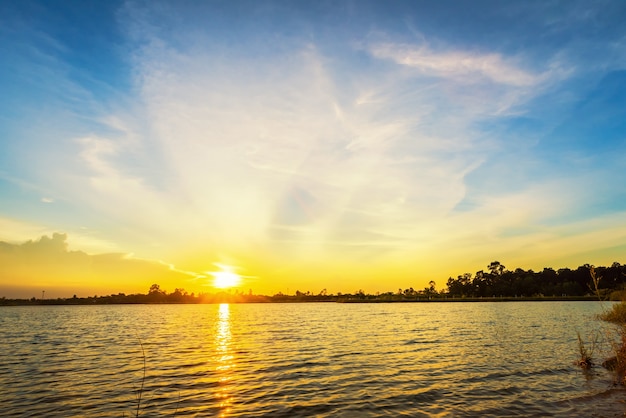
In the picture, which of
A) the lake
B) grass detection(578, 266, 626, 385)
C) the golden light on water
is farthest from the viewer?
grass detection(578, 266, 626, 385)

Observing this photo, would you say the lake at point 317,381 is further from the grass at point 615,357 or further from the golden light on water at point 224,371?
the grass at point 615,357

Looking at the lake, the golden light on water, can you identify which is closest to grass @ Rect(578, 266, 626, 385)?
the lake

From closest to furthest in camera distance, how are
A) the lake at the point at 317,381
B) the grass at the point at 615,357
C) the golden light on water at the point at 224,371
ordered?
the lake at the point at 317,381, the golden light on water at the point at 224,371, the grass at the point at 615,357

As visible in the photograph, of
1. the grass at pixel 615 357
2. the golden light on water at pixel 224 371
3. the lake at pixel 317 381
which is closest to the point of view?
the lake at pixel 317 381

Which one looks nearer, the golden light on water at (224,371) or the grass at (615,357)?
the golden light on water at (224,371)

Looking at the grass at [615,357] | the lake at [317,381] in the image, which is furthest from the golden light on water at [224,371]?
the grass at [615,357]

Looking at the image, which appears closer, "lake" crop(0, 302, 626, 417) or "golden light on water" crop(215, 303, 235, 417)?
"lake" crop(0, 302, 626, 417)

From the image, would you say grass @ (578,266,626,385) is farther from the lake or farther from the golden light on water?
the golden light on water

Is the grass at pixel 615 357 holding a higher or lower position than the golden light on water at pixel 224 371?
higher

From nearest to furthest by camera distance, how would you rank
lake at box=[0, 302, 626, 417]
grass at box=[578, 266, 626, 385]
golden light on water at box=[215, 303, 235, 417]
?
lake at box=[0, 302, 626, 417]
golden light on water at box=[215, 303, 235, 417]
grass at box=[578, 266, 626, 385]

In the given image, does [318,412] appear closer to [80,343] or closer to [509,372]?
[509,372]

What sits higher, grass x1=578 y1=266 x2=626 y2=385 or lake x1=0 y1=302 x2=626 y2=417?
grass x1=578 y1=266 x2=626 y2=385

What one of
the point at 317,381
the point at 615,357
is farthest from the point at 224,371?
the point at 615,357

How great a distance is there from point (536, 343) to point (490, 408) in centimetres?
2804
